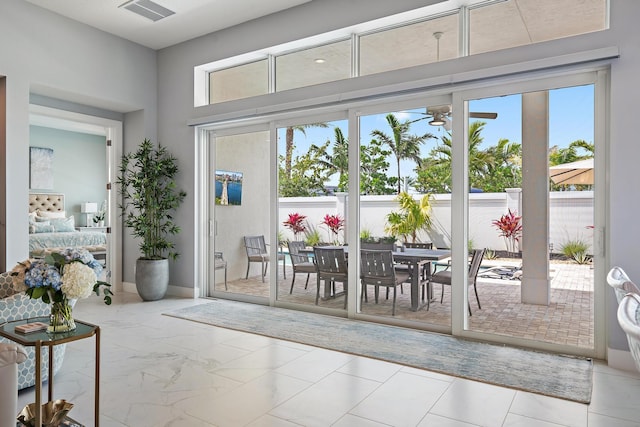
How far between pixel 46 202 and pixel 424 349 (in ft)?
30.7

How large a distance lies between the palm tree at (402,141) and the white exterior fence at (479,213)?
16.3 inches

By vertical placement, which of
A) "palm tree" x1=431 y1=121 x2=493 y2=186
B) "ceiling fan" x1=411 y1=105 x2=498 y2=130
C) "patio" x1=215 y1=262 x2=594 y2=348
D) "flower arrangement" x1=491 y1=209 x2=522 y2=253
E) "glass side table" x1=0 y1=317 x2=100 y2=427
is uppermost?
"ceiling fan" x1=411 y1=105 x2=498 y2=130

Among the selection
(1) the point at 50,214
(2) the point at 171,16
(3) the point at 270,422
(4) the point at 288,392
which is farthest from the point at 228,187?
(1) the point at 50,214

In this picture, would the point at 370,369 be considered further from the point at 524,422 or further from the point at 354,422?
the point at 524,422

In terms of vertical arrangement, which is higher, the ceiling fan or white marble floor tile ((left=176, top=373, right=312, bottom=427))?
the ceiling fan

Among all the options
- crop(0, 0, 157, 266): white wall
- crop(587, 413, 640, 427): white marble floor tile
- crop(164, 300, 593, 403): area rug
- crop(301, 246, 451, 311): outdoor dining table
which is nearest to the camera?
crop(587, 413, 640, 427): white marble floor tile

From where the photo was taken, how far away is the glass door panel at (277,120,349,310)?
484 centimetres

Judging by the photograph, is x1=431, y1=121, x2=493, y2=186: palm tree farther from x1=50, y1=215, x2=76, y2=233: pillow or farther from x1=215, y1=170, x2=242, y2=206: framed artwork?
x1=50, y1=215, x2=76, y2=233: pillow

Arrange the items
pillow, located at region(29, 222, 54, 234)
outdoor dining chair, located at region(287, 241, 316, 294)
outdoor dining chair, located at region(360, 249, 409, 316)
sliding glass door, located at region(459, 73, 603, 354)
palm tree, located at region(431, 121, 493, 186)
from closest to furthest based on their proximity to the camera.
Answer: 1. sliding glass door, located at region(459, 73, 603, 354)
2. palm tree, located at region(431, 121, 493, 186)
3. outdoor dining chair, located at region(360, 249, 409, 316)
4. outdoor dining chair, located at region(287, 241, 316, 294)
5. pillow, located at region(29, 222, 54, 234)

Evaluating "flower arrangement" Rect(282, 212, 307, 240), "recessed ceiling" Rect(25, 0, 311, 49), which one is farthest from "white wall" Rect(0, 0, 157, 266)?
"flower arrangement" Rect(282, 212, 307, 240)

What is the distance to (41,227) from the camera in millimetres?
8820

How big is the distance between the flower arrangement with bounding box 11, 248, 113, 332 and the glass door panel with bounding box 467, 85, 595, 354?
319cm

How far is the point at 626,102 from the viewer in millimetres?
3277

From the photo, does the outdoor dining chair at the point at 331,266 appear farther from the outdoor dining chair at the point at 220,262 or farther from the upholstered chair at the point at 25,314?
the upholstered chair at the point at 25,314
